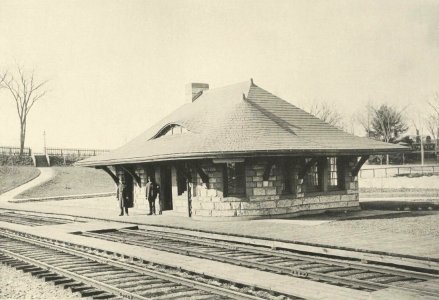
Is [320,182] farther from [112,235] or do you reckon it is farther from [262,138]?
[112,235]

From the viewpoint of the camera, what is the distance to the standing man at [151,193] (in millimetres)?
19219

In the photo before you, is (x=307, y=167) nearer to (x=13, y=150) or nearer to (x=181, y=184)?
(x=181, y=184)

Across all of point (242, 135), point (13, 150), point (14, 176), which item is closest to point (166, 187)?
point (242, 135)

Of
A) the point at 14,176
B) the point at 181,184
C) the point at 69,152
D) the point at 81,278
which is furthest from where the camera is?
the point at 69,152

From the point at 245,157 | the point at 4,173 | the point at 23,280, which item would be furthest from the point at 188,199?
the point at 4,173

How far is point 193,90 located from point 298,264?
1615 cm

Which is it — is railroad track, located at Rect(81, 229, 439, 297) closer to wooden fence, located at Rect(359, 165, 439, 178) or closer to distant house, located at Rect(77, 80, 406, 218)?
distant house, located at Rect(77, 80, 406, 218)

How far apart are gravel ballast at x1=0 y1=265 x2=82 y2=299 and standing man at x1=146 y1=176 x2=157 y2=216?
30.1ft

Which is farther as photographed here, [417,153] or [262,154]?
[417,153]

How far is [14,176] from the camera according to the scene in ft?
152

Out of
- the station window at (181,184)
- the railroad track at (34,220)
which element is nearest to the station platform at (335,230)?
the station window at (181,184)

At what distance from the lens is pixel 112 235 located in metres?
15.5

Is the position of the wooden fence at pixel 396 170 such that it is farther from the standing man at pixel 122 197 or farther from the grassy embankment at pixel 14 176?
the grassy embankment at pixel 14 176

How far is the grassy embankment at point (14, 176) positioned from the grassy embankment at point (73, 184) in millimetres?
2273
